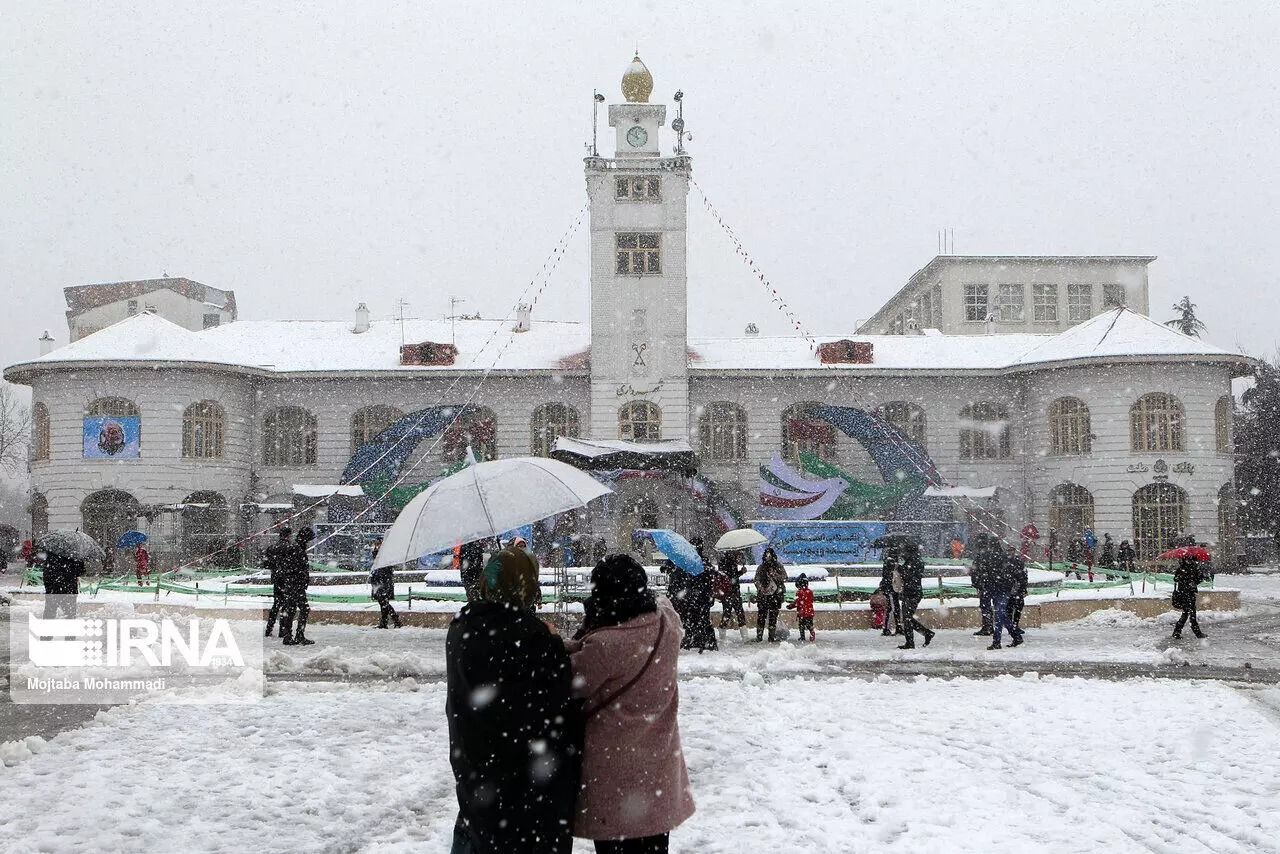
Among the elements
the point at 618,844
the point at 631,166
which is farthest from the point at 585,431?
the point at 618,844

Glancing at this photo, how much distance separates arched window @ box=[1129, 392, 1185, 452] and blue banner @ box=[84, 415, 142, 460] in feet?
106

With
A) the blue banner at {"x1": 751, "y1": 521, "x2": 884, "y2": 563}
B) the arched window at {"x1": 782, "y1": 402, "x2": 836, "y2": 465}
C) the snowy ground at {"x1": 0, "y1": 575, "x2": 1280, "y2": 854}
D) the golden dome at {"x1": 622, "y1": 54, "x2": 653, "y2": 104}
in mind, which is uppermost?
the golden dome at {"x1": 622, "y1": 54, "x2": 653, "y2": 104}

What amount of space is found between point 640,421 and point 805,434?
18.7 feet

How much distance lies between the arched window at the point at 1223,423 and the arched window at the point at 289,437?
3015 cm

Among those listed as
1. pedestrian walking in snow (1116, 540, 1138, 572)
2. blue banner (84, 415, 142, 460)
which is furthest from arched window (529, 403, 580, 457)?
pedestrian walking in snow (1116, 540, 1138, 572)

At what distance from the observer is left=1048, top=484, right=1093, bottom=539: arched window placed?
1439 inches

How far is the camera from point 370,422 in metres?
37.7

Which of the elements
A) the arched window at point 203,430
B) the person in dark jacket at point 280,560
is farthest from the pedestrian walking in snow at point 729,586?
the arched window at point 203,430

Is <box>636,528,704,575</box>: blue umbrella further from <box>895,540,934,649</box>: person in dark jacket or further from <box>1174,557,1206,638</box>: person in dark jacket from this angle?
<box>1174,557,1206,638</box>: person in dark jacket

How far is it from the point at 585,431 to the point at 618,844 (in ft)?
109

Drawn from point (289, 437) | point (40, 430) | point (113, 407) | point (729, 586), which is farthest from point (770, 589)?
point (40, 430)

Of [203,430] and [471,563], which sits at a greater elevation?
[203,430]

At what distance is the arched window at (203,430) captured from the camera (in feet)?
117

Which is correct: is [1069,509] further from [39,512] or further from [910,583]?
[39,512]
